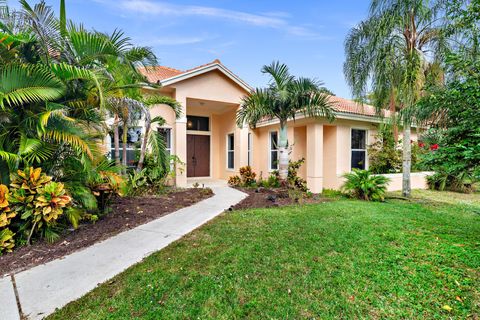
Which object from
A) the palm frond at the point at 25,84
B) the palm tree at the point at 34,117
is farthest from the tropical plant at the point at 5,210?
the palm frond at the point at 25,84

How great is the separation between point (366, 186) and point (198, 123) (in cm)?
937

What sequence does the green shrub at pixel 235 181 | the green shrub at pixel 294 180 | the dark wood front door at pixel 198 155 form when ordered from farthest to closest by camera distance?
the dark wood front door at pixel 198 155, the green shrub at pixel 235 181, the green shrub at pixel 294 180

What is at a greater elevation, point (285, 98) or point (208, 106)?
point (208, 106)

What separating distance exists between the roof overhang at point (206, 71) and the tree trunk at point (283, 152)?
440 cm

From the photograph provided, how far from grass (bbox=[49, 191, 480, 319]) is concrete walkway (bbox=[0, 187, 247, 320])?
254 millimetres

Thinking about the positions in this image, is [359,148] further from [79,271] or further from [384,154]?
[79,271]

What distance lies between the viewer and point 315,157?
970 cm

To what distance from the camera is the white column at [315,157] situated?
31.8ft

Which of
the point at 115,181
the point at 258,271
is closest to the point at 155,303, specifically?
the point at 258,271

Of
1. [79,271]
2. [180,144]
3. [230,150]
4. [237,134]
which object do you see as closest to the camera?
[79,271]

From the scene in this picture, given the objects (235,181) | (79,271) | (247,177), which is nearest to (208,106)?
(235,181)

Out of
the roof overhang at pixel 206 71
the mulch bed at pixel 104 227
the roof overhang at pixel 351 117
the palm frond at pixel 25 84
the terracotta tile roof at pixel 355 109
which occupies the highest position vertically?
the roof overhang at pixel 206 71

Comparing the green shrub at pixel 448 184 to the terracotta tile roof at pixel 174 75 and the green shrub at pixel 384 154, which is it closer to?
the green shrub at pixel 384 154

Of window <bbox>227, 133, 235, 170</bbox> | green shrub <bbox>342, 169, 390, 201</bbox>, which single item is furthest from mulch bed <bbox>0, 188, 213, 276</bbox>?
green shrub <bbox>342, 169, 390, 201</bbox>
